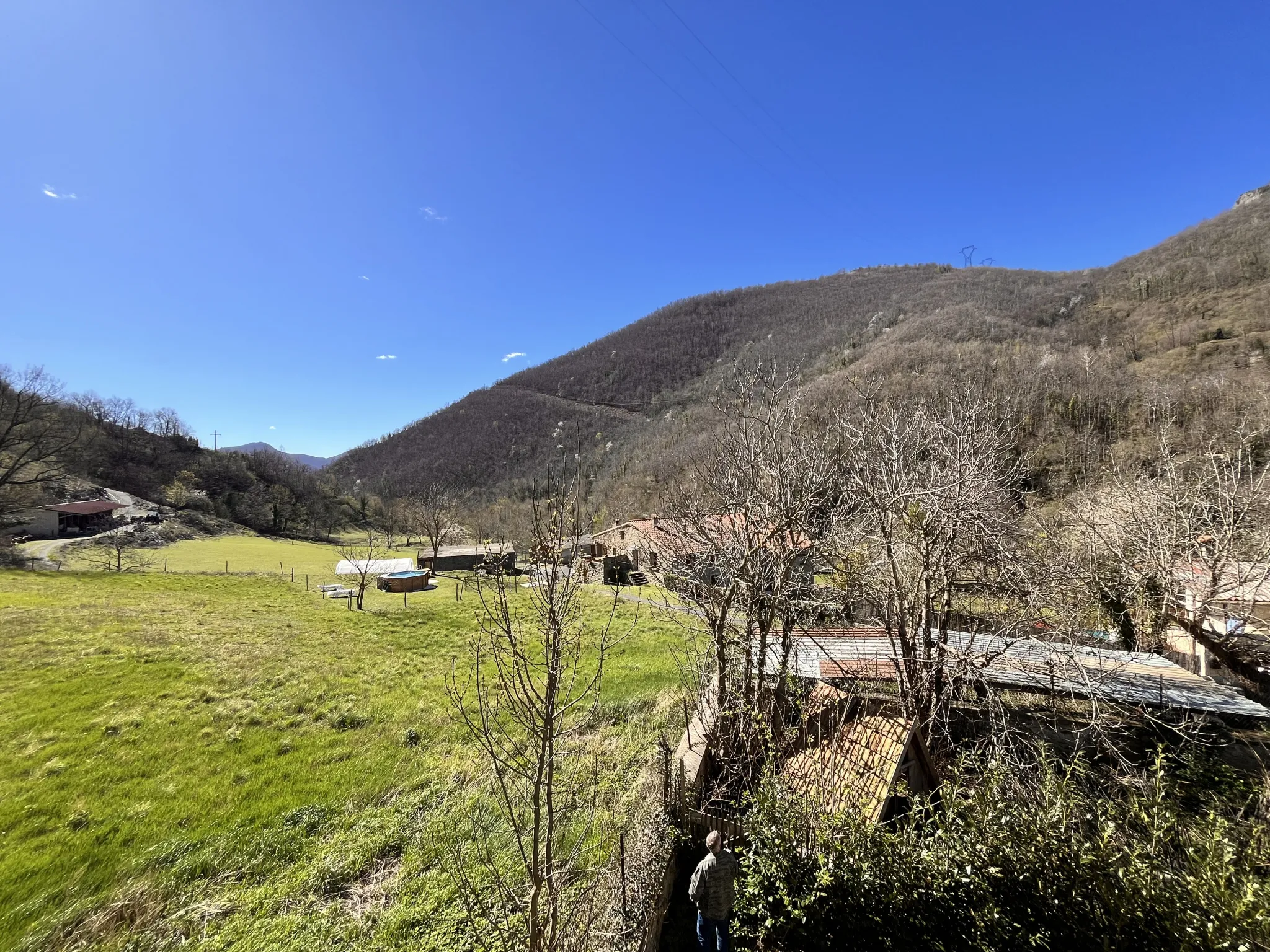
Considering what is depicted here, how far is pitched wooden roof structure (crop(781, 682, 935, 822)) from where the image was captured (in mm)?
4801

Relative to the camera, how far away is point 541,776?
8.90ft

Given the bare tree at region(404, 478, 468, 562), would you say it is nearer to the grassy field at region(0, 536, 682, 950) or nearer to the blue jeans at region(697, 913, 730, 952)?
the grassy field at region(0, 536, 682, 950)

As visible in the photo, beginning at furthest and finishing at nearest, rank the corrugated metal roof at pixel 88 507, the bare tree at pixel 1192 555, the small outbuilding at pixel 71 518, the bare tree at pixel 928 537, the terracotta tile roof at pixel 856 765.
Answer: the corrugated metal roof at pixel 88 507, the small outbuilding at pixel 71 518, the bare tree at pixel 1192 555, the bare tree at pixel 928 537, the terracotta tile roof at pixel 856 765

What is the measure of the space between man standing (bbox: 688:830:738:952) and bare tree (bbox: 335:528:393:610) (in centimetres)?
2229

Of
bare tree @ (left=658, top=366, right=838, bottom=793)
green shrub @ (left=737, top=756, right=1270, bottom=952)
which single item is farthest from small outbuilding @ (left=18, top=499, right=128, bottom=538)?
green shrub @ (left=737, top=756, right=1270, bottom=952)

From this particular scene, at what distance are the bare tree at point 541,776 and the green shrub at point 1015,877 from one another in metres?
1.87

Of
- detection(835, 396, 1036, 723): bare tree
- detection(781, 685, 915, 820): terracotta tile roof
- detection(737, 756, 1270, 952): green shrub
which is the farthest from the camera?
detection(835, 396, 1036, 723): bare tree

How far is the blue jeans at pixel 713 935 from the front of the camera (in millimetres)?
4125

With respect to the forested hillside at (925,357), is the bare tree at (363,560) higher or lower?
lower

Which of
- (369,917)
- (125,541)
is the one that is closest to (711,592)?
(369,917)

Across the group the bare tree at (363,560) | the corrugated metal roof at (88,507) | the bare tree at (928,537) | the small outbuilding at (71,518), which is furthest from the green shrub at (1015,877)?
the corrugated metal roof at (88,507)

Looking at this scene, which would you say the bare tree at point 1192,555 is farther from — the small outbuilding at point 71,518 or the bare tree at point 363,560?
the small outbuilding at point 71,518

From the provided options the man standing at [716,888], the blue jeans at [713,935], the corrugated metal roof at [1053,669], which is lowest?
the blue jeans at [713,935]

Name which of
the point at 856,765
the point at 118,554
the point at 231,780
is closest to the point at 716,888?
the point at 856,765
